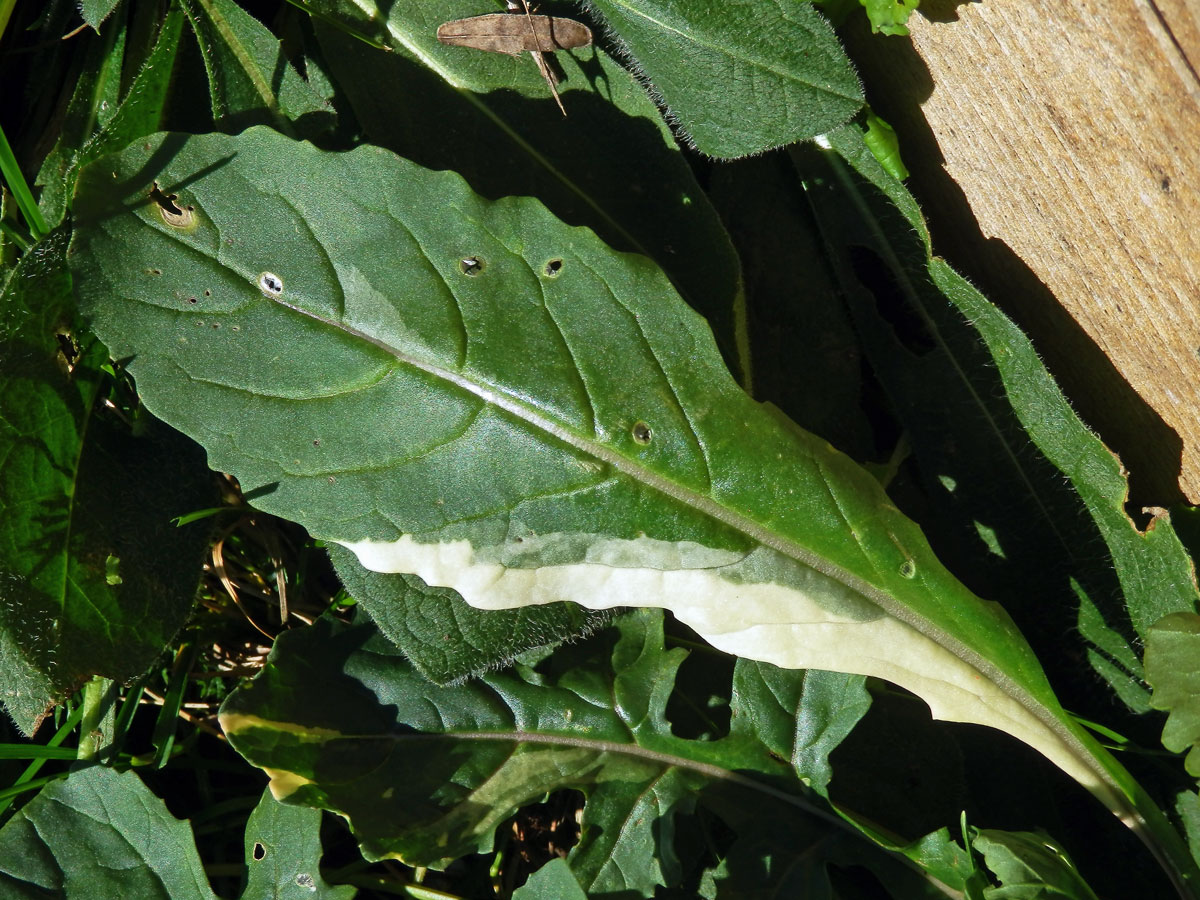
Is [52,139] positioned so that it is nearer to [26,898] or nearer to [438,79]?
[438,79]

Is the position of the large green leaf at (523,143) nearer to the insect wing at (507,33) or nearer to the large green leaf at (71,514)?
the insect wing at (507,33)

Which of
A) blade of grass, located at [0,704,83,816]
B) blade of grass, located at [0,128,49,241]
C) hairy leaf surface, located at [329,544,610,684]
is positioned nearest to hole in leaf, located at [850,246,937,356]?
hairy leaf surface, located at [329,544,610,684]

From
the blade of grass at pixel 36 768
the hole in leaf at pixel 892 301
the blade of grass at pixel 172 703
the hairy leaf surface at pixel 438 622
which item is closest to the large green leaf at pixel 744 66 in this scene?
the hole in leaf at pixel 892 301

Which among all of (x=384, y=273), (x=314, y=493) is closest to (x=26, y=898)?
(x=314, y=493)

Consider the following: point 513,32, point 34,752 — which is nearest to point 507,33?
point 513,32

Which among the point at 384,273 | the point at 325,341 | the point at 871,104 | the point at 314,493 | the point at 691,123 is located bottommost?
the point at 314,493

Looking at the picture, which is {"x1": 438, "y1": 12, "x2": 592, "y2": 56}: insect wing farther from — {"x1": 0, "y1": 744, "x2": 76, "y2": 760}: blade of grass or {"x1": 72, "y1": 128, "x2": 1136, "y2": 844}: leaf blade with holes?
{"x1": 0, "y1": 744, "x2": 76, "y2": 760}: blade of grass

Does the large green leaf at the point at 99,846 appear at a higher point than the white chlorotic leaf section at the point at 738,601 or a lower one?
lower
